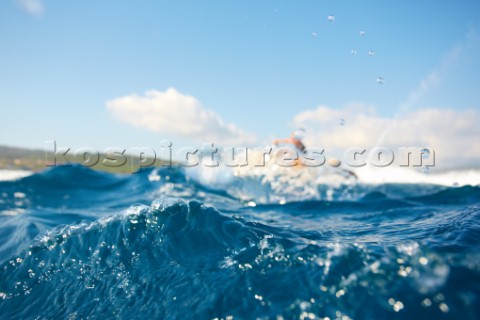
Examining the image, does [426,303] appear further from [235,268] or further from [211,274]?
[211,274]

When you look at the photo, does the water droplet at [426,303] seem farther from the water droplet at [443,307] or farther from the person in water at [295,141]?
the person in water at [295,141]

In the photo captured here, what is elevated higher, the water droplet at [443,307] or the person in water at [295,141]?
the person in water at [295,141]

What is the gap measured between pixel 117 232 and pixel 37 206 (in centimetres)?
583

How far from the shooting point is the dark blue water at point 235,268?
2.05 metres

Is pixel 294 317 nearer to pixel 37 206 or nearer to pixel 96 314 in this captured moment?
pixel 96 314

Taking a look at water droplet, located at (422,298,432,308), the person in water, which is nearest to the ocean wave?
water droplet, located at (422,298,432,308)

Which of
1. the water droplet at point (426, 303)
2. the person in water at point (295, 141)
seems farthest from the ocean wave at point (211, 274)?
the person in water at point (295, 141)

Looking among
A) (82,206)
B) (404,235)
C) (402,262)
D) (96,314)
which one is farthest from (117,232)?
(82,206)

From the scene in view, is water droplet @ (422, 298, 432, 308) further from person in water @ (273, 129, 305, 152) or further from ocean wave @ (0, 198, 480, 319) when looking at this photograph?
person in water @ (273, 129, 305, 152)

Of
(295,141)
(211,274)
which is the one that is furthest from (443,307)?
(295,141)

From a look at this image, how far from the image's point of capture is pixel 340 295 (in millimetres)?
2158

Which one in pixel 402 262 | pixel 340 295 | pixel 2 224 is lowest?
pixel 2 224

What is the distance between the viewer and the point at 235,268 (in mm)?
2719

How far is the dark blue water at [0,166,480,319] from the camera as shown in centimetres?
205
